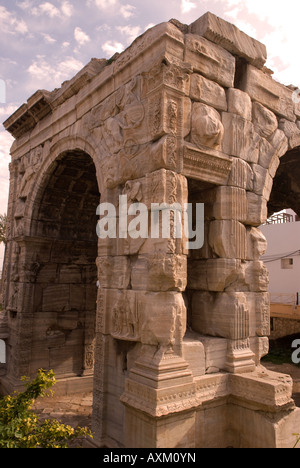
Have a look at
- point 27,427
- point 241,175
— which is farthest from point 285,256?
point 27,427

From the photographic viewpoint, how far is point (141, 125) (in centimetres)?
407

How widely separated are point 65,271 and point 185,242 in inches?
159

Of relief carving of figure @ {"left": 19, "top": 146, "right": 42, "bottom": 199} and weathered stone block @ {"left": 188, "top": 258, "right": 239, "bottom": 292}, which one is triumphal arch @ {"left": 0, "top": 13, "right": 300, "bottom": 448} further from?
relief carving of figure @ {"left": 19, "top": 146, "right": 42, "bottom": 199}

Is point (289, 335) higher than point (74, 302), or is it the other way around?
point (74, 302)

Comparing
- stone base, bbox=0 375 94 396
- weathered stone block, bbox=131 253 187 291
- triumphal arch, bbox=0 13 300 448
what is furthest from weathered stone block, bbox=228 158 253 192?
stone base, bbox=0 375 94 396

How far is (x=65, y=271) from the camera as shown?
23.5ft

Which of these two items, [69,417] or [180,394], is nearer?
[180,394]

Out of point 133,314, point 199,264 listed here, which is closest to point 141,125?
point 199,264

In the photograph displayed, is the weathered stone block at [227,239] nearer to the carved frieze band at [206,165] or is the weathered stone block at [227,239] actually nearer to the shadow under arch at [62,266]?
the carved frieze band at [206,165]

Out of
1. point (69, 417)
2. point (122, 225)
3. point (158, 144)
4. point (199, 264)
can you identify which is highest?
point (158, 144)
